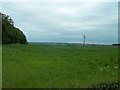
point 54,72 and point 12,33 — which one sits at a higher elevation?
point 12,33

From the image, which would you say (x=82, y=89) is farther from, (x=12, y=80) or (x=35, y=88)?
(x=12, y=80)

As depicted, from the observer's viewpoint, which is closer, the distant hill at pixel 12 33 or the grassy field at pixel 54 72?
the grassy field at pixel 54 72

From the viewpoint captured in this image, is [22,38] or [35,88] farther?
[22,38]

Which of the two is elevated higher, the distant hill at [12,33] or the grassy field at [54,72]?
the distant hill at [12,33]

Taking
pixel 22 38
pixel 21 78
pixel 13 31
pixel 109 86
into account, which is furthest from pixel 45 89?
pixel 22 38

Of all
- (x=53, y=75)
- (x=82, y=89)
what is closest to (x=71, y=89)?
(x=82, y=89)

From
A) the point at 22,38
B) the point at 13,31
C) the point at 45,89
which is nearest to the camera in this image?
the point at 45,89

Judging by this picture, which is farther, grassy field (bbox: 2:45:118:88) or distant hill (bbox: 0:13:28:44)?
distant hill (bbox: 0:13:28:44)

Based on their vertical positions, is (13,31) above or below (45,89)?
above

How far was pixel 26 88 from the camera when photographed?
923 cm

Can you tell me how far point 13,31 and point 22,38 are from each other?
21.7ft

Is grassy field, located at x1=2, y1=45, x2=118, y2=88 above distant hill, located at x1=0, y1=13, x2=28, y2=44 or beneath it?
beneath

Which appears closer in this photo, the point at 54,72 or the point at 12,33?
the point at 54,72

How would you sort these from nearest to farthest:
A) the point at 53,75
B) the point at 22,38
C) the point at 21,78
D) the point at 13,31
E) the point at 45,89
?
the point at 45,89 < the point at 21,78 < the point at 53,75 < the point at 13,31 < the point at 22,38
